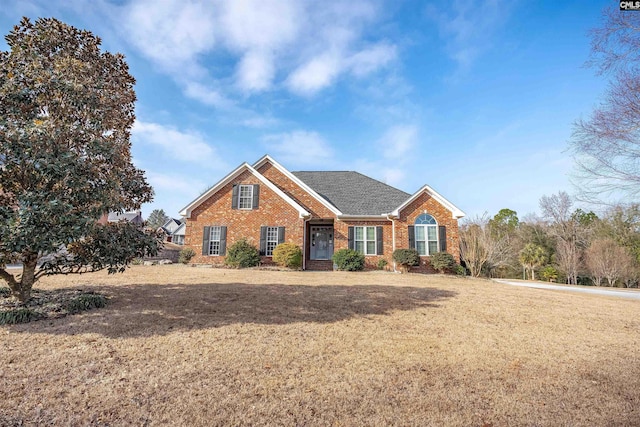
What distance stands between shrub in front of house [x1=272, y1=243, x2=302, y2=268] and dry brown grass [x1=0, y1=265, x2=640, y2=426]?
899 centimetres

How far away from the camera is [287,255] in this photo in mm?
17000

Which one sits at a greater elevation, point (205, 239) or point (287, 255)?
point (205, 239)

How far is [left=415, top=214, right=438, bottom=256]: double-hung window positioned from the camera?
59.5ft

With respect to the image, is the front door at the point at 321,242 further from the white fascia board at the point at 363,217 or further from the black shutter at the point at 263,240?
the black shutter at the point at 263,240

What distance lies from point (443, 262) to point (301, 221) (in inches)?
331

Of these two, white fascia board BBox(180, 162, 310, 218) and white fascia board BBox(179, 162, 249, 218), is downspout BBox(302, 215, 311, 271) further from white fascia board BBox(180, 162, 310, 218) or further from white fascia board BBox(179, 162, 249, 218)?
white fascia board BBox(179, 162, 249, 218)

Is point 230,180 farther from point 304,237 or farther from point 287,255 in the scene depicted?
point 287,255

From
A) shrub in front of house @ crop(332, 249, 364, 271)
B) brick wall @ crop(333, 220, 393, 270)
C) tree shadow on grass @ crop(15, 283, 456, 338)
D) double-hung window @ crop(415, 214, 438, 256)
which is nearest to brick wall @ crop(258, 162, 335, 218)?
A: brick wall @ crop(333, 220, 393, 270)

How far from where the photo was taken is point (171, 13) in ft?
28.2

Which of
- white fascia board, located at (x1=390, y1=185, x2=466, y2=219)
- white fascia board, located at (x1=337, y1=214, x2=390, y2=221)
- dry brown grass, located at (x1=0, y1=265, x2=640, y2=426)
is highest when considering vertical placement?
white fascia board, located at (x1=390, y1=185, x2=466, y2=219)

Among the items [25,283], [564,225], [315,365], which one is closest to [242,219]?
[25,283]

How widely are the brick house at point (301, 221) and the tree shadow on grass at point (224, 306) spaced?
25.1 ft

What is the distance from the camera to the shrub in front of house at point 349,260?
1722 cm

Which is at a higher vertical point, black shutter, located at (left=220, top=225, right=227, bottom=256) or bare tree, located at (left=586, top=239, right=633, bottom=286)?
black shutter, located at (left=220, top=225, right=227, bottom=256)
